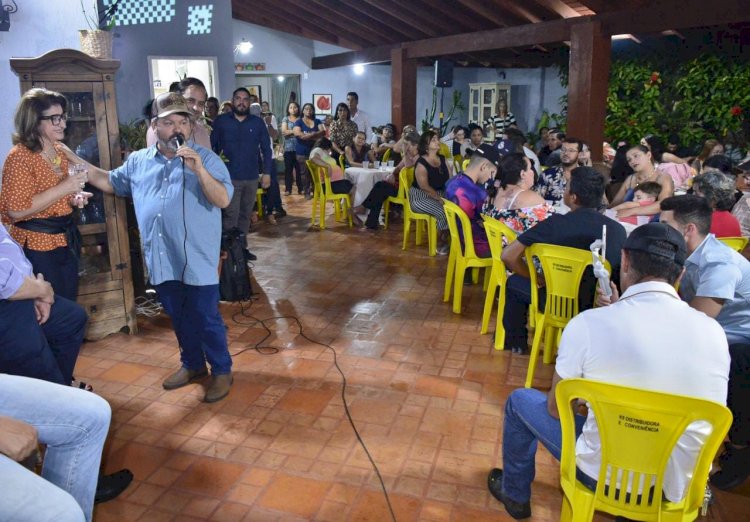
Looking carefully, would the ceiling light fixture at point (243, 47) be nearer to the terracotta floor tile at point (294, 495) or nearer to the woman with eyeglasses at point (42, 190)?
the woman with eyeglasses at point (42, 190)

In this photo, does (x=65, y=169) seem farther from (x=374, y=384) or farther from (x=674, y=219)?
(x=674, y=219)

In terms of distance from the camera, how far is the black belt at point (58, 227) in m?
3.18

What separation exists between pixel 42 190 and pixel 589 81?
6106mm

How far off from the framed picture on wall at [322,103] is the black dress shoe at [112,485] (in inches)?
530

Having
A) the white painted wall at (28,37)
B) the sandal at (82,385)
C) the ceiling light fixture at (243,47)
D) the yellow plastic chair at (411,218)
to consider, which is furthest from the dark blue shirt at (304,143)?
the sandal at (82,385)

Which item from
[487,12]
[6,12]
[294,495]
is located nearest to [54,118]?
[6,12]

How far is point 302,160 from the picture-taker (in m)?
9.69

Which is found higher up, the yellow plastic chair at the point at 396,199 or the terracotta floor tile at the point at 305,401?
the yellow plastic chair at the point at 396,199

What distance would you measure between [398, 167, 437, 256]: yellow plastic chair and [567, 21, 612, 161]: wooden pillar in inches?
87.9

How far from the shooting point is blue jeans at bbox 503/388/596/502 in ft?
6.81

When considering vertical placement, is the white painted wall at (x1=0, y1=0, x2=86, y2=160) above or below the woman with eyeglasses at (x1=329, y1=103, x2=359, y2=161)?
above

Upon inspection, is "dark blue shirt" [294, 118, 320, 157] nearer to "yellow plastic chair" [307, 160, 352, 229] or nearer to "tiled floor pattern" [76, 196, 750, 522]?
"yellow plastic chair" [307, 160, 352, 229]

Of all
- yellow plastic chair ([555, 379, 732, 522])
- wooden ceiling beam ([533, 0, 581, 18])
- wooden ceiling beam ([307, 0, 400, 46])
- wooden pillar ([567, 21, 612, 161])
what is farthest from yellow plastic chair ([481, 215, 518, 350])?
wooden ceiling beam ([307, 0, 400, 46])

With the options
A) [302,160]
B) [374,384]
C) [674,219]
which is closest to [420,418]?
[374,384]
